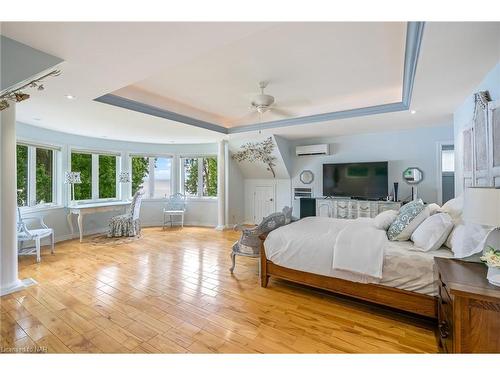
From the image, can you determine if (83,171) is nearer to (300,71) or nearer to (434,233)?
(300,71)

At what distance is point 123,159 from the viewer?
5887 mm

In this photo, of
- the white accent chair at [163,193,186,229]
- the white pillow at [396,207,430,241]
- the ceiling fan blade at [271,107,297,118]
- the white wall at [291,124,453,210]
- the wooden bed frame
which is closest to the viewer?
the wooden bed frame

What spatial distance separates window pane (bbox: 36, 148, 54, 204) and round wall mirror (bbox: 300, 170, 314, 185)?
5454 millimetres

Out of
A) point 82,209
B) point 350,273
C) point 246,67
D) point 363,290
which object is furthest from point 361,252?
point 82,209

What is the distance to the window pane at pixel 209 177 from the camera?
21.3ft

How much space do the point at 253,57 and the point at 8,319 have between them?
3321mm

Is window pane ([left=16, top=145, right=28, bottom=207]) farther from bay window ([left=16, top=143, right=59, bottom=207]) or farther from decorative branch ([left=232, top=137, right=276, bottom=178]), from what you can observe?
decorative branch ([left=232, top=137, right=276, bottom=178])

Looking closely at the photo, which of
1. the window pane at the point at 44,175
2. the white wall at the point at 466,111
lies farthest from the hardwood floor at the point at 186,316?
the white wall at the point at 466,111

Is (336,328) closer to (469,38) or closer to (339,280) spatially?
(339,280)

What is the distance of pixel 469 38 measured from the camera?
155 cm

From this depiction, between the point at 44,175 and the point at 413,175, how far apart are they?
7.26 meters

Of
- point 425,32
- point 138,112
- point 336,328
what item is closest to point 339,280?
point 336,328

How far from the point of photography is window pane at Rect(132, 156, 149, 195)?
20.2 ft

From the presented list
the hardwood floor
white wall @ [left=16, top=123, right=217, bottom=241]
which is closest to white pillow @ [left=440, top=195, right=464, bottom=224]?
the hardwood floor
